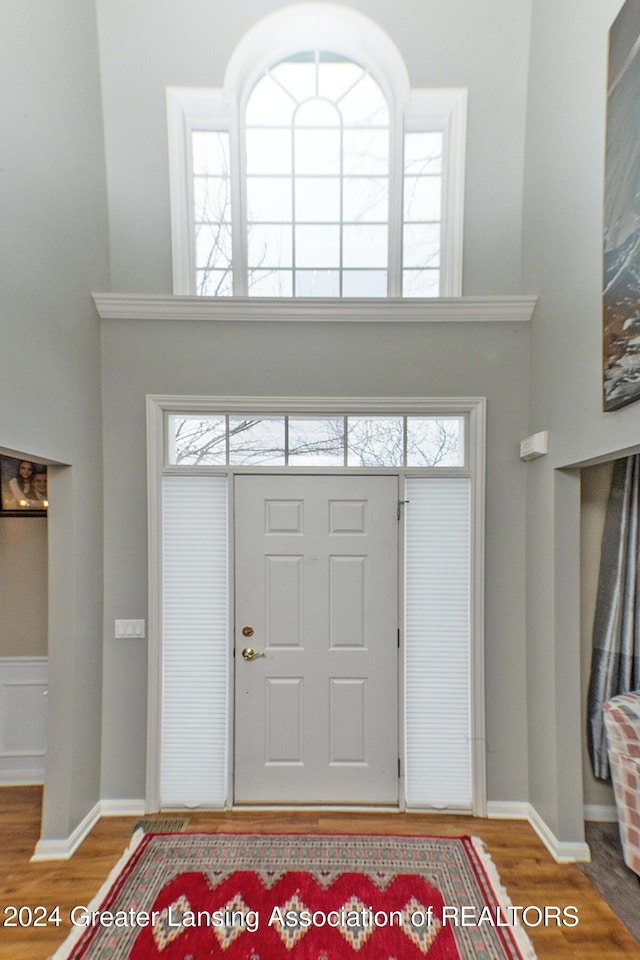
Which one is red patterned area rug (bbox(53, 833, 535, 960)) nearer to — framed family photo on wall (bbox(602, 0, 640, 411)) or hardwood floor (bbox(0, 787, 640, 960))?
hardwood floor (bbox(0, 787, 640, 960))

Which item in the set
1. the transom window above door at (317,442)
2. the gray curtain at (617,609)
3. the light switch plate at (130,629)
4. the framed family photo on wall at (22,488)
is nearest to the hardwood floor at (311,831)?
the gray curtain at (617,609)

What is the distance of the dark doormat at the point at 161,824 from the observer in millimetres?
2936

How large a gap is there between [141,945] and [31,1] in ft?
14.1

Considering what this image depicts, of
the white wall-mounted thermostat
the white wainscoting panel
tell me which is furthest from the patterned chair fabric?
the white wainscoting panel

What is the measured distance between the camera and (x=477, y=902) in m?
2.41

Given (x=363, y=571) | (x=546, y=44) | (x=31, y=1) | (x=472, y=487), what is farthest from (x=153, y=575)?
(x=546, y=44)

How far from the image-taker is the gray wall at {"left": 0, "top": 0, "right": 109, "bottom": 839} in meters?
2.38

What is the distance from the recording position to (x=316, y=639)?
318cm

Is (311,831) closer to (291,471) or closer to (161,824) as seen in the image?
(161,824)

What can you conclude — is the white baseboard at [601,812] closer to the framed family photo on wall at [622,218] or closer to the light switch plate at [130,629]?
the framed family photo on wall at [622,218]

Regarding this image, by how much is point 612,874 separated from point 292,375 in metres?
3.13

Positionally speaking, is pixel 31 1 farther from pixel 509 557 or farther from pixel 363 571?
pixel 509 557

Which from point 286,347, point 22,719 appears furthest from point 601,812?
point 22,719

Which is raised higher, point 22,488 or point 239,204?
point 239,204
